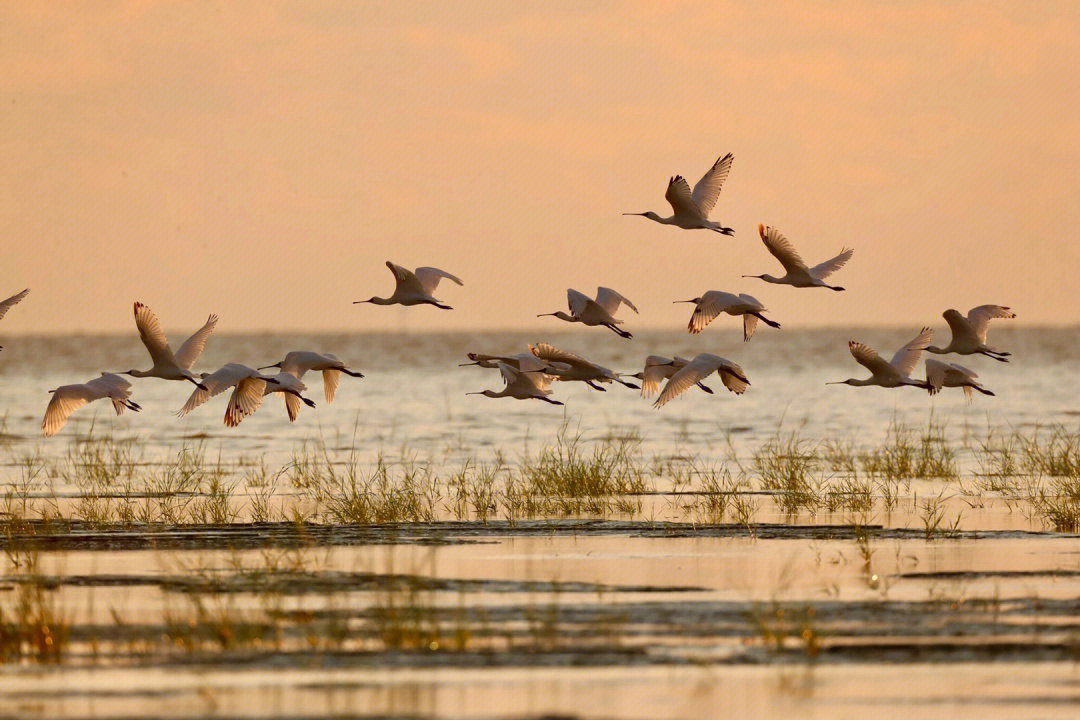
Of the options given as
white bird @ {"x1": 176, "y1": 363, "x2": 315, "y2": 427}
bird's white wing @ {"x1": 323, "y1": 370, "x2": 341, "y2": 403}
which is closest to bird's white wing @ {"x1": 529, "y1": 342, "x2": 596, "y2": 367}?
white bird @ {"x1": 176, "y1": 363, "x2": 315, "y2": 427}

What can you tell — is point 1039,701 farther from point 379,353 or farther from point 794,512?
point 379,353

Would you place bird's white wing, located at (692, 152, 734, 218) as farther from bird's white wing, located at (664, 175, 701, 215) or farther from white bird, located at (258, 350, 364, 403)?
white bird, located at (258, 350, 364, 403)

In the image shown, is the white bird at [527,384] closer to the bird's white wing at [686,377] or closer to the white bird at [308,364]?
the white bird at [308,364]

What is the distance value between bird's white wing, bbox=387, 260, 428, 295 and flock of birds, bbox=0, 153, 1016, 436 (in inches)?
0.4

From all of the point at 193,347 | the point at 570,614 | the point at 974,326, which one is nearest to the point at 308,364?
the point at 193,347

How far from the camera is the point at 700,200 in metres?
18.8

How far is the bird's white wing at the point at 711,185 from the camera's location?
1880 cm

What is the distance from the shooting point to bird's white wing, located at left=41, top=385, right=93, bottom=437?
18.4 meters

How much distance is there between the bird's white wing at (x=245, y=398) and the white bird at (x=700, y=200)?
174 inches

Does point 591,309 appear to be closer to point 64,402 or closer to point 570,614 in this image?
point 64,402

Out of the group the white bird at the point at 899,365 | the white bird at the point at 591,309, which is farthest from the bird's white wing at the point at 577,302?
the white bird at the point at 899,365

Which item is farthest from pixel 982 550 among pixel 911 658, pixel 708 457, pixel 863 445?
pixel 863 445

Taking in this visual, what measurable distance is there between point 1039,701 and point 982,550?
5.92 metres

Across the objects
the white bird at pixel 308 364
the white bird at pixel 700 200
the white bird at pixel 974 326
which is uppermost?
the white bird at pixel 700 200
